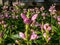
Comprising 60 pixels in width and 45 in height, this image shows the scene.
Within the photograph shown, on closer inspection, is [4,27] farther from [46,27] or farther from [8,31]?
[46,27]

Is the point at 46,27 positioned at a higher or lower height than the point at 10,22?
higher

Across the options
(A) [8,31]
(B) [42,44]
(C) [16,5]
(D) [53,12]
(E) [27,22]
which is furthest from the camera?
(C) [16,5]

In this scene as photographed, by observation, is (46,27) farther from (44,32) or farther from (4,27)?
(4,27)

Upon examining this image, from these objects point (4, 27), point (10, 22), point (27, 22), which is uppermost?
point (27, 22)

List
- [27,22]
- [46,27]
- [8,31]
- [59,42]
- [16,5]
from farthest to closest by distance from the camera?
[16,5] → [8,31] → [59,42] → [46,27] → [27,22]

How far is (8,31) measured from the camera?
2867 millimetres

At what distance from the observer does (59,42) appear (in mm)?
2594

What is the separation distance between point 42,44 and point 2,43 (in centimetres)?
39

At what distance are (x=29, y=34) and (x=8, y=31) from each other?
0.81 metres

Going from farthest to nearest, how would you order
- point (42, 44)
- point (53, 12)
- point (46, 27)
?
point (53, 12), point (42, 44), point (46, 27)

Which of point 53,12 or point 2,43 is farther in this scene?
point 53,12

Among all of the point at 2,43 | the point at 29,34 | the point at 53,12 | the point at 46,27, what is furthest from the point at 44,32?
the point at 53,12

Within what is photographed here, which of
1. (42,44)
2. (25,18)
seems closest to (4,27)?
(42,44)

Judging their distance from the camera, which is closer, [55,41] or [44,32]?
[44,32]
